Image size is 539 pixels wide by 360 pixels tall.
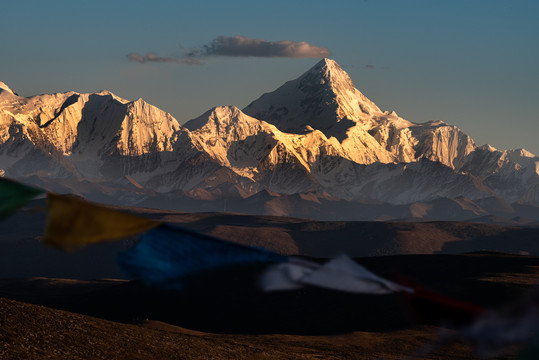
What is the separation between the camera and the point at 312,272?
752cm

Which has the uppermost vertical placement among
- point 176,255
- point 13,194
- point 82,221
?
point 13,194

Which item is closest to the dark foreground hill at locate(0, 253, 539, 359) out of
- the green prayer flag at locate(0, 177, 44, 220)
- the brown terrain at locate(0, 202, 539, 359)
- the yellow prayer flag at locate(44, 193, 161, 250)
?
the brown terrain at locate(0, 202, 539, 359)

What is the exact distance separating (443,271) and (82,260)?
358 ft

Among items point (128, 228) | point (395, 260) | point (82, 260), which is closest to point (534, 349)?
point (128, 228)

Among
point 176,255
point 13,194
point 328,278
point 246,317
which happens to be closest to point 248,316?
point 246,317

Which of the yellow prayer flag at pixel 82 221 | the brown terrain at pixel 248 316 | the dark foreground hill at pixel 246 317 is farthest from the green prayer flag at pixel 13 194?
the dark foreground hill at pixel 246 317

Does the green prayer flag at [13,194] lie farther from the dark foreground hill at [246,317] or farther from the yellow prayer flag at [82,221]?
the dark foreground hill at [246,317]

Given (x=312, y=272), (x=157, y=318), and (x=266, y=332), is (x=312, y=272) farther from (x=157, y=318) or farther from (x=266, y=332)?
(x=157, y=318)

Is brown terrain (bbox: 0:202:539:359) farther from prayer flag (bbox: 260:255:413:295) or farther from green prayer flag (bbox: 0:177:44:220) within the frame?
green prayer flag (bbox: 0:177:44:220)

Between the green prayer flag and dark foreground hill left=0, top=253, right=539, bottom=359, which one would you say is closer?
the green prayer flag

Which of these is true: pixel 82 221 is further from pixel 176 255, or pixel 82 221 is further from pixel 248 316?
pixel 248 316

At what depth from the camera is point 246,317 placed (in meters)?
72.2

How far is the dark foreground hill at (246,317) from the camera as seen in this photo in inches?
1569

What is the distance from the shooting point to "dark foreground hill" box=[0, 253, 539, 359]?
39844 mm
